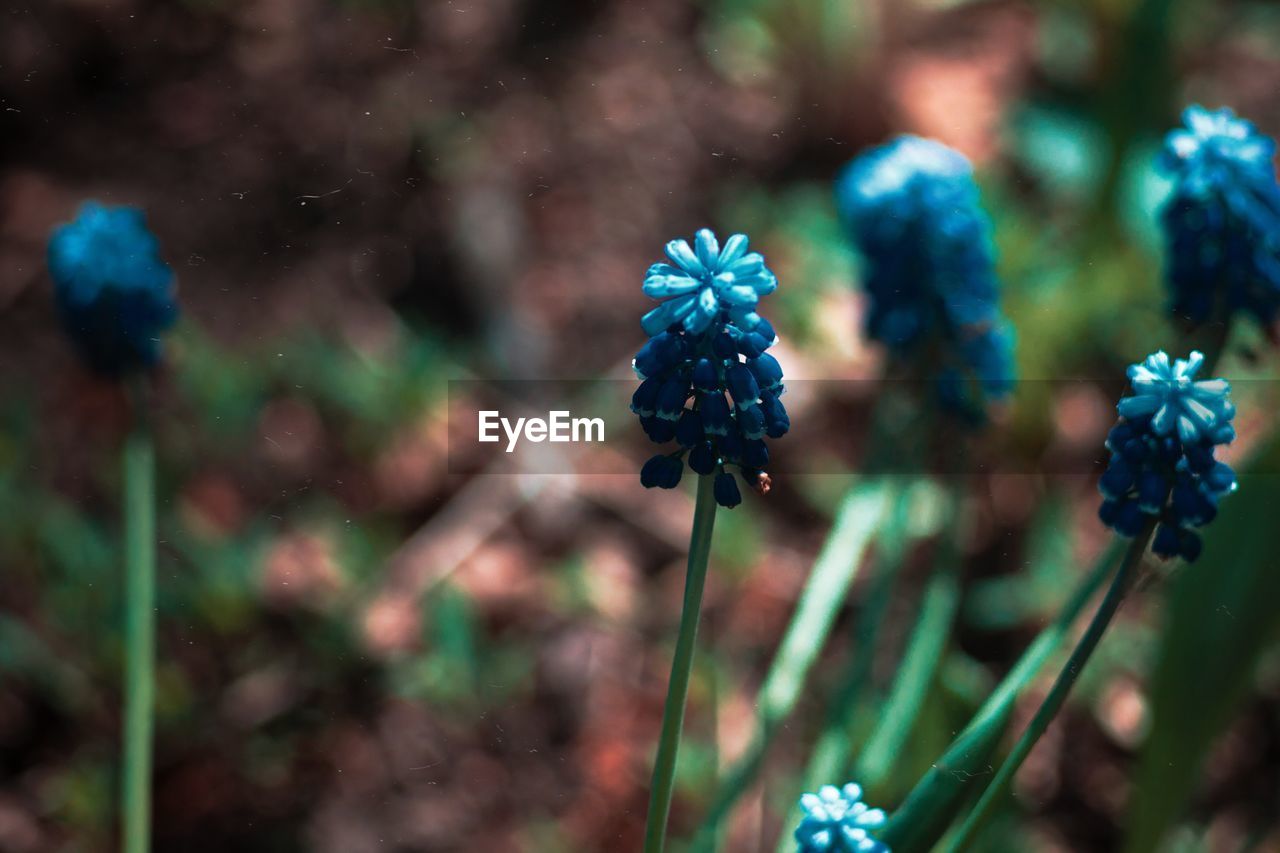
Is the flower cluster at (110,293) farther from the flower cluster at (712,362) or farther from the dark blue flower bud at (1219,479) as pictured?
the dark blue flower bud at (1219,479)

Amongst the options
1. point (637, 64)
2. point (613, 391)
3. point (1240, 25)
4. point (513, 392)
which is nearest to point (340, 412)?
point (513, 392)

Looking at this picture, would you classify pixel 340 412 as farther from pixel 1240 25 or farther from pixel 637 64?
pixel 1240 25

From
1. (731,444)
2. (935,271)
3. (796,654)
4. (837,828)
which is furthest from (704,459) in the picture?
(935,271)

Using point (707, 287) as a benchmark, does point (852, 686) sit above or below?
below

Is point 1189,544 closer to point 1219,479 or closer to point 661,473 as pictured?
point 1219,479

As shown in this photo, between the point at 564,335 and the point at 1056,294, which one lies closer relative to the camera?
the point at 1056,294

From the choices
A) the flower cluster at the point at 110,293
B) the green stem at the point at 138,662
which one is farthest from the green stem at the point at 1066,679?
the flower cluster at the point at 110,293
